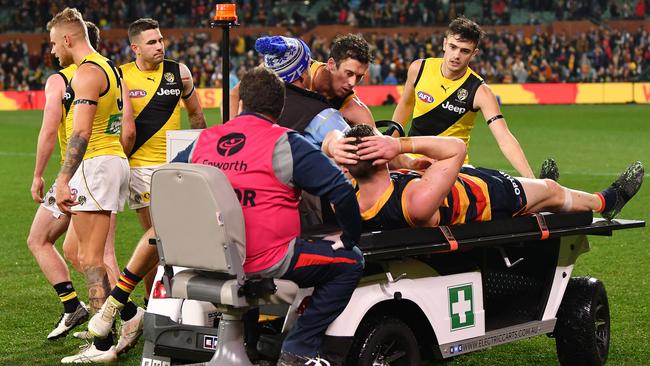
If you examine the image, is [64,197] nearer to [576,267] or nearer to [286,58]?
[286,58]

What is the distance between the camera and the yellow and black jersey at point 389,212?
505 cm

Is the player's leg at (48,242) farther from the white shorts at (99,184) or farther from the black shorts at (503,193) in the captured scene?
the black shorts at (503,193)

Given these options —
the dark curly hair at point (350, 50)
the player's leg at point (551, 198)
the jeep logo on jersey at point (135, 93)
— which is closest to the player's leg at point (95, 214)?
the jeep logo on jersey at point (135, 93)

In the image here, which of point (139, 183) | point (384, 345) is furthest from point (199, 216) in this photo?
point (139, 183)

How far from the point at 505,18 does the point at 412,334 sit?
36.5 metres

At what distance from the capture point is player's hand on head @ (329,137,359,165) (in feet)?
15.8

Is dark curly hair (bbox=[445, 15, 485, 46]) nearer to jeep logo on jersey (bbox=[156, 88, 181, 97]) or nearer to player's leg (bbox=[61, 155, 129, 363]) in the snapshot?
jeep logo on jersey (bbox=[156, 88, 181, 97])

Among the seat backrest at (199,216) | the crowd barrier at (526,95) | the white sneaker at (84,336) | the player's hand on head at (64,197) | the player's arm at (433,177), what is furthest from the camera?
the crowd barrier at (526,95)

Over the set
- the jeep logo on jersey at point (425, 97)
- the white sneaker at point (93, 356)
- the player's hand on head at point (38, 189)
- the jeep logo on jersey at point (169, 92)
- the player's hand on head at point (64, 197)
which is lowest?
the white sneaker at point (93, 356)

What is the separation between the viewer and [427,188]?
197 inches

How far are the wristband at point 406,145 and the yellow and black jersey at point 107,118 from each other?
2144 millimetres

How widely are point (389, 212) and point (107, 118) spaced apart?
2.15 m

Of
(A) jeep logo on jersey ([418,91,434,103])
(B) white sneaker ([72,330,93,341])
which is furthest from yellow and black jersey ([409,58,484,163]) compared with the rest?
(B) white sneaker ([72,330,93,341])

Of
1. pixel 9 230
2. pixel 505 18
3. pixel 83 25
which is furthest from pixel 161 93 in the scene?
pixel 505 18
